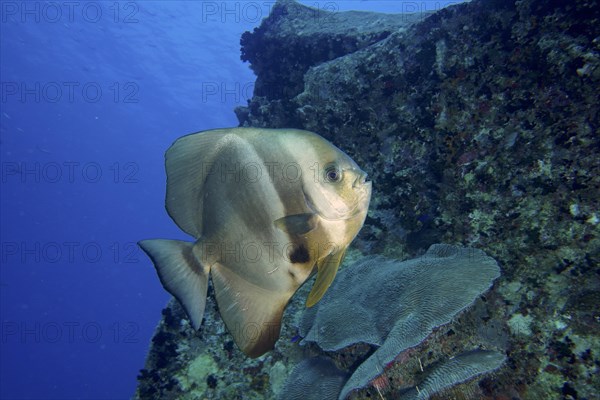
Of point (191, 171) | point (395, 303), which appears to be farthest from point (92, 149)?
point (395, 303)

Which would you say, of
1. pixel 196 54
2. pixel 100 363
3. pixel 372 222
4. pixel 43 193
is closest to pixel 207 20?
pixel 196 54

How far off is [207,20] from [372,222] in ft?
123

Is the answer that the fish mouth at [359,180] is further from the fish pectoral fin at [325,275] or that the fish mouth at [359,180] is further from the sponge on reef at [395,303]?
the sponge on reef at [395,303]

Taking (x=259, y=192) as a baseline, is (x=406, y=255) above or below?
below

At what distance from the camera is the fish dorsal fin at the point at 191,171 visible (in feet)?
→ 5.80

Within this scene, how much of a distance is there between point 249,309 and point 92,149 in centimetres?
8607

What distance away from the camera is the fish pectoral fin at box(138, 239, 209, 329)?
171 centimetres

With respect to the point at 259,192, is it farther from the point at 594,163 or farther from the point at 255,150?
the point at 594,163

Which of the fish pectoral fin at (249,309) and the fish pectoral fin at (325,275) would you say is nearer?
the fish pectoral fin at (325,275)

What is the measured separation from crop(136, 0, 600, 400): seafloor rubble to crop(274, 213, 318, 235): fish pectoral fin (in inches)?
53.3

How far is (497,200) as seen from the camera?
270cm

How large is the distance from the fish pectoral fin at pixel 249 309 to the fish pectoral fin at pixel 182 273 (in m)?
0.09

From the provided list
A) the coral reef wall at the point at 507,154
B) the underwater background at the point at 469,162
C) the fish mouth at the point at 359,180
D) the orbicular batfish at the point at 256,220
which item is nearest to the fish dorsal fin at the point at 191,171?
the orbicular batfish at the point at 256,220

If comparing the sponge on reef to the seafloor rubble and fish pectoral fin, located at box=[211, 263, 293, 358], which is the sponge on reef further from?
fish pectoral fin, located at box=[211, 263, 293, 358]
